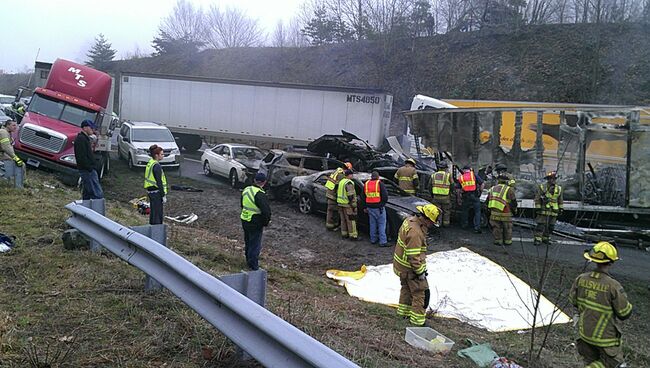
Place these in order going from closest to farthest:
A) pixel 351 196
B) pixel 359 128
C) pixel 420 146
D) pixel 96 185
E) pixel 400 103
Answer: pixel 96 185 < pixel 351 196 < pixel 420 146 < pixel 359 128 < pixel 400 103

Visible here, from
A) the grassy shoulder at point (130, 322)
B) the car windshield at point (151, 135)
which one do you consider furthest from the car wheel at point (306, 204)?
the car windshield at point (151, 135)

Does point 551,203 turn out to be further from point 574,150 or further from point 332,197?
point 332,197

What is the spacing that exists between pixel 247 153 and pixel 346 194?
7042 millimetres

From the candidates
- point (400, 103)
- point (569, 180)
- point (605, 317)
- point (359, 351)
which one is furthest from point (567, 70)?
point (359, 351)

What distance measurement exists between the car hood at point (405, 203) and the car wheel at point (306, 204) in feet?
7.33

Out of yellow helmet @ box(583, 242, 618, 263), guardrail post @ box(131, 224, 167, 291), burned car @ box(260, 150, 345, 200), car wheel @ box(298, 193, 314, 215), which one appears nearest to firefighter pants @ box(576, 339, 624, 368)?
yellow helmet @ box(583, 242, 618, 263)

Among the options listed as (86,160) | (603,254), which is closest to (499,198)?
(603,254)

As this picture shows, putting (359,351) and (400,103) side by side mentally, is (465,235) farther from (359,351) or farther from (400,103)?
(400,103)

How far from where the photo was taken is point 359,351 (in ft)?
11.6

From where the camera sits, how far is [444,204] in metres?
12.0

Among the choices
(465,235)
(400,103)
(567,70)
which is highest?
(567,70)

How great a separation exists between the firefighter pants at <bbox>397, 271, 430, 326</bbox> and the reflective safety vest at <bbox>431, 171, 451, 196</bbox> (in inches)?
232

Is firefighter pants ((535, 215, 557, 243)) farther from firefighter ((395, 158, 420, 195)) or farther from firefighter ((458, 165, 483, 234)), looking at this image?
firefighter ((395, 158, 420, 195))

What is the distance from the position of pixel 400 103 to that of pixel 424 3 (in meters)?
11.1
